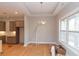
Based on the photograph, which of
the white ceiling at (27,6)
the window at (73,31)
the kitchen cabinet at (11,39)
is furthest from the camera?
the kitchen cabinet at (11,39)

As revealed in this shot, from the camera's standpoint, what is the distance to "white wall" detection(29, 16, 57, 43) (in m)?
10.6

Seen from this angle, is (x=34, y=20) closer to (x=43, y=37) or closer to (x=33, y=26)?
(x=33, y=26)

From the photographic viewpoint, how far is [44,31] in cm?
1072

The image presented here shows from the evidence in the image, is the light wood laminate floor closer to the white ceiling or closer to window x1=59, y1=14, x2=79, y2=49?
window x1=59, y1=14, x2=79, y2=49

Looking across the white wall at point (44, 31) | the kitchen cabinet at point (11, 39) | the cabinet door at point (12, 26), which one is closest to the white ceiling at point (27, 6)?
the white wall at point (44, 31)

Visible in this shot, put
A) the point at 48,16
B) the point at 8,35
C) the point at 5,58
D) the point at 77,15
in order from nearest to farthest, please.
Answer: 1. the point at 5,58
2. the point at 77,15
3. the point at 48,16
4. the point at 8,35

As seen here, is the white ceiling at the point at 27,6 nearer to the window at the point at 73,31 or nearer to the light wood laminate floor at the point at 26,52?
the window at the point at 73,31

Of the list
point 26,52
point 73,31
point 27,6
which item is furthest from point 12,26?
point 73,31

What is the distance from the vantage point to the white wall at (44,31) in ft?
34.9

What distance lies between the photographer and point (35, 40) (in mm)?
10680

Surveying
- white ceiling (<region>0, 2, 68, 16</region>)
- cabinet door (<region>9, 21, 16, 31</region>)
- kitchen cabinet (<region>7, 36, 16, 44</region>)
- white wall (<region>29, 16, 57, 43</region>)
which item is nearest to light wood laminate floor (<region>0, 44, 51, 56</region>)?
white ceiling (<region>0, 2, 68, 16</region>)

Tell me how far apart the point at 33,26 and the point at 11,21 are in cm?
213

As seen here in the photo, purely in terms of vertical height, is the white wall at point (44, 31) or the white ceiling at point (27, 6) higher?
the white ceiling at point (27, 6)

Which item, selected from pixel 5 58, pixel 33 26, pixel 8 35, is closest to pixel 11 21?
pixel 8 35
